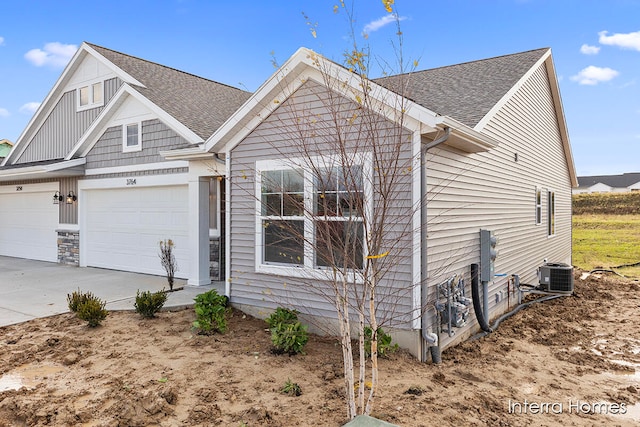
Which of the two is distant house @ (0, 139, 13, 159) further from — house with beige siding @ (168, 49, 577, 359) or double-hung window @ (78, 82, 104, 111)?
house with beige siding @ (168, 49, 577, 359)

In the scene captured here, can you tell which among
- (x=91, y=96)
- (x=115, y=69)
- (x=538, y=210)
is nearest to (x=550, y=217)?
(x=538, y=210)

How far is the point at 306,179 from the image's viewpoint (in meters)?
4.91

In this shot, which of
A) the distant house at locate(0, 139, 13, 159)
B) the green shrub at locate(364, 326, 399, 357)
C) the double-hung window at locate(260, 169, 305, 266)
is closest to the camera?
the green shrub at locate(364, 326, 399, 357)

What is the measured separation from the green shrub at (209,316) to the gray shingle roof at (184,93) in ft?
13.1

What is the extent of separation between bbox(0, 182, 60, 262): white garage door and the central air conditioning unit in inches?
544

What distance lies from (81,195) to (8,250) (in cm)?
552

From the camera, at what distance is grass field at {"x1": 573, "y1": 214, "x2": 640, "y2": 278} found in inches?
622

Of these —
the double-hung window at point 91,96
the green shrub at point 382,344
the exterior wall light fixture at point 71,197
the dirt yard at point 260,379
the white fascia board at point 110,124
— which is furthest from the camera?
the double-hung window at point 91,96

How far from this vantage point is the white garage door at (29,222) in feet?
41.5

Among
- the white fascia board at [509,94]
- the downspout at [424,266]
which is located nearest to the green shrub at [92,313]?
the downspout at [424,266]

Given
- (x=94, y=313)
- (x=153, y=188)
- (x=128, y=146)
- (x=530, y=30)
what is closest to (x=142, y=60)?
(x=128, y=146)

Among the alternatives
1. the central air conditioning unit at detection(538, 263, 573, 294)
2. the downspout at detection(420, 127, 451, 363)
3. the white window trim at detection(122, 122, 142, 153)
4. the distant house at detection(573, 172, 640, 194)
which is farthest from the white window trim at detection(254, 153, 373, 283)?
the distant house at detection(573, 172, 640, 194)

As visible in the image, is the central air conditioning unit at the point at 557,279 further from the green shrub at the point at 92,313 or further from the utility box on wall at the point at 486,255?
the green shrub at the point at 92,313

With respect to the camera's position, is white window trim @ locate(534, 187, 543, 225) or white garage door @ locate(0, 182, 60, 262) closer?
white window trim @ locate(534, 187, 543, 225)
